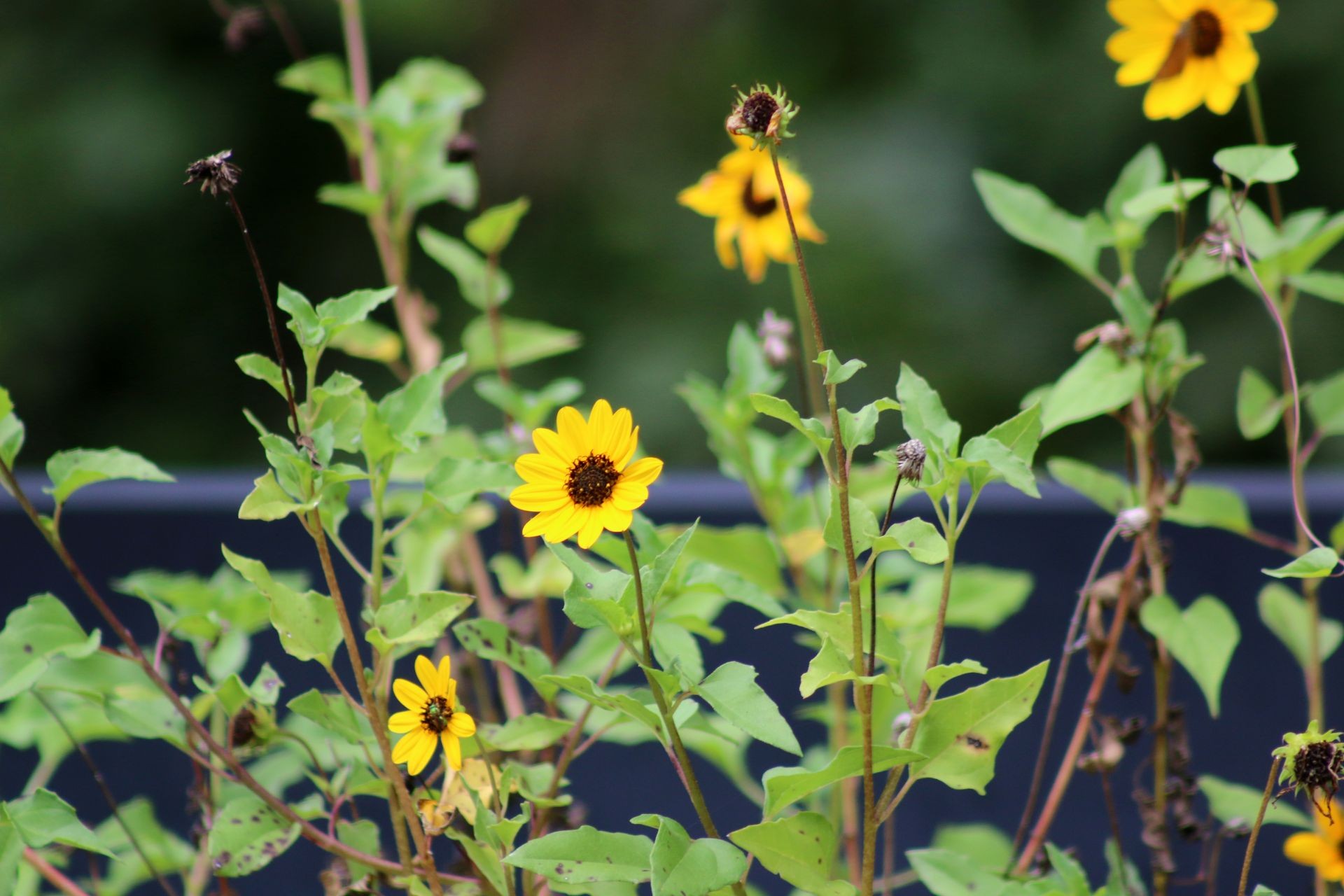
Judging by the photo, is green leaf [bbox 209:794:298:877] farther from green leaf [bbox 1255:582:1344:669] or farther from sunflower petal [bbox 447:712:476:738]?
green leaf [bbox 1255:582:1344:669]

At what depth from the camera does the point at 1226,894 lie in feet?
2.09

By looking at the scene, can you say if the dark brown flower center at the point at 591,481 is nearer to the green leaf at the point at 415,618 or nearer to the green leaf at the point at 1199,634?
the green leaf at the point at 415,618

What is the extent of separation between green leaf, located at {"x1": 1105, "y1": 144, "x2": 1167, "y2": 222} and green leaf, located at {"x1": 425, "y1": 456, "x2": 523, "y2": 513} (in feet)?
0.80

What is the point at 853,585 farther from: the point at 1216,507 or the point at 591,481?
the point at 1216,507

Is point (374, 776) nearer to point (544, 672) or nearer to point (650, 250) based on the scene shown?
point (544, 672)

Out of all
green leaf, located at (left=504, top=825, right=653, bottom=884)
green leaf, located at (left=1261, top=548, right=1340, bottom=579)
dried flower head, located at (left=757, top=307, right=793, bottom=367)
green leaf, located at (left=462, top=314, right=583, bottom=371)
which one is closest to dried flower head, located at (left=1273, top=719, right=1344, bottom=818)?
green leaf, located at (left=1261, top=548, right=1340, bottom=579)

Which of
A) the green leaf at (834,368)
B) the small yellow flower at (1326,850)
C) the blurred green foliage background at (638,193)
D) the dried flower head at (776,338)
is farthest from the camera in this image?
the blurred green foliage background at (638,193)

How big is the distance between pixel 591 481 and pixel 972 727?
11 cm

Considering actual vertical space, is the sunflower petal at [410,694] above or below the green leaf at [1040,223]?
below

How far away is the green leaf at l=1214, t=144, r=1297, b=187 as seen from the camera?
0.37 m

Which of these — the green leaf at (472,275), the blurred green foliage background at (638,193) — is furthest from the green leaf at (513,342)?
the blurred green foliage background at (638,193)

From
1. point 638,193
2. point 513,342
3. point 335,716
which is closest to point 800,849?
point 335,716

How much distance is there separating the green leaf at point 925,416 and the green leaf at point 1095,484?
0.42 ft

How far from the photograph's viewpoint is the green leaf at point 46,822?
344 mm
